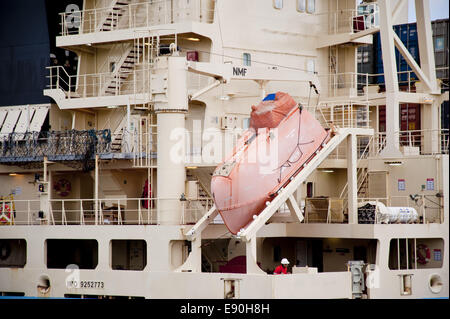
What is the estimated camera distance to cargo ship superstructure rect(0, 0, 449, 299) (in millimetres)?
26203

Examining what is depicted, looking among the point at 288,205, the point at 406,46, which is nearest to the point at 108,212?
the point at 288,205

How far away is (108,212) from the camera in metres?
29.7

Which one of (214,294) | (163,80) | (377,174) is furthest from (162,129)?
(377,174)

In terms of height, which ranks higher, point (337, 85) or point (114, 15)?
point (114, 15)

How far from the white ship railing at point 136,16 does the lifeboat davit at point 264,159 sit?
17.1 feet

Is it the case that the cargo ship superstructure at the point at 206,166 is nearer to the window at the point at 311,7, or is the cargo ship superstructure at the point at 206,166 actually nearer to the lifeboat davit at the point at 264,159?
the window at the point at 311,7

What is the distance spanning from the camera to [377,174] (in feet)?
96.1

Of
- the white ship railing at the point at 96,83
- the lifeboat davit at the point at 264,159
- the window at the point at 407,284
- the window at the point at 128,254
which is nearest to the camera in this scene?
the lifeboat davit at the point at 264,159

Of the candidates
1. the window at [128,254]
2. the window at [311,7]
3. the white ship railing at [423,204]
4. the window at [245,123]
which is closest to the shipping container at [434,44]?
the window at [311,7]

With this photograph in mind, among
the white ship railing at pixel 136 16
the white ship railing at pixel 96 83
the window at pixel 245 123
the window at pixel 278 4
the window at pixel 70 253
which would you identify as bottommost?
the window at pixel 70 253

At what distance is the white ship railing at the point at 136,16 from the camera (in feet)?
100

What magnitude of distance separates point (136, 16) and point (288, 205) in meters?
9.96

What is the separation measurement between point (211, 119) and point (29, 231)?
22.1 ft

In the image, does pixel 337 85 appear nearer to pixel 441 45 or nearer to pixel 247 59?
pixel 247 59
